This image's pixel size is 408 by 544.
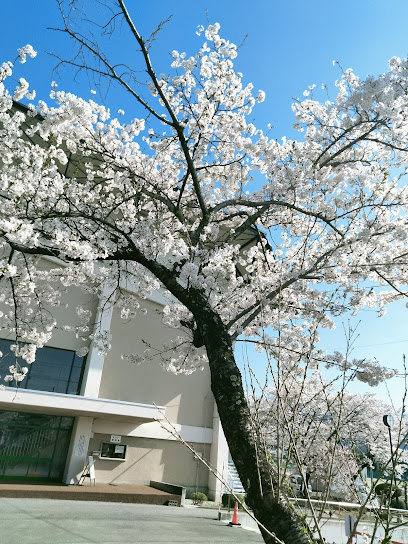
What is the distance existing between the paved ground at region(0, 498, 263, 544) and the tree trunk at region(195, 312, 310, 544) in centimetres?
474

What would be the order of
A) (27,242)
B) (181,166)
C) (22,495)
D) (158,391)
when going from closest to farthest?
1. (27,242)
2. (181,166)
3. (22,495)
4. (158,391)

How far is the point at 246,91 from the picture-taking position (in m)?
7.07

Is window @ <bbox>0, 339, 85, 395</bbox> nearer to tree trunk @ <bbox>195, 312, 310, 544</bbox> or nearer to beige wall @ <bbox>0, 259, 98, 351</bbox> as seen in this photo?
beige wall @ <bbox>0, 259, 98, 351</bbox>

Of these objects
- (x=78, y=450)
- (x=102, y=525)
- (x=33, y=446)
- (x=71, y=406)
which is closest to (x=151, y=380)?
(x=78, y=450)

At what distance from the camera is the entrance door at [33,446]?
12.7 metres

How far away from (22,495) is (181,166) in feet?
31.6

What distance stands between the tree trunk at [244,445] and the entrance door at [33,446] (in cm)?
1154

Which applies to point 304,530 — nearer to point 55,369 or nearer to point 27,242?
point 27,242

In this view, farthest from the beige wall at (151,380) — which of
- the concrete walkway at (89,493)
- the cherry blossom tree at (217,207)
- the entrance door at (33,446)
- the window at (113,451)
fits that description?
the cherry blossom tree at (217,207)

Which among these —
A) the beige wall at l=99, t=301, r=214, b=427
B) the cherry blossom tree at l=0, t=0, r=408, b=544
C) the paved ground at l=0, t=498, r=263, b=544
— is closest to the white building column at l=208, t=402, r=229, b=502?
the beige wall at l=99, t=301, r=214, b=427

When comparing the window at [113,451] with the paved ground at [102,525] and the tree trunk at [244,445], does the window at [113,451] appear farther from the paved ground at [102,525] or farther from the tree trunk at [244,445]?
the tree trunk at [244,445]

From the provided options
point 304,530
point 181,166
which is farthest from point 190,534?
point 181,166

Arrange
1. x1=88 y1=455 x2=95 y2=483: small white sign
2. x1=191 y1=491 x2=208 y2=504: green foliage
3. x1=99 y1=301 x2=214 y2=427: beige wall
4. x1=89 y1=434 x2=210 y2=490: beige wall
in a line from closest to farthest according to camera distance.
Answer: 1. x1=88 y1=455 x2=95 y2=483: small white sign
2. x1=89 y1=434 x2=210 y2=490: beige wall
3. x1=191 y1=491 x2=208 y2=504: green foliage
4. x1=99 y1=301 x2=214 y2=427: beige wall

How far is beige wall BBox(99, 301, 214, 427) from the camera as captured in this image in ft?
50.4
